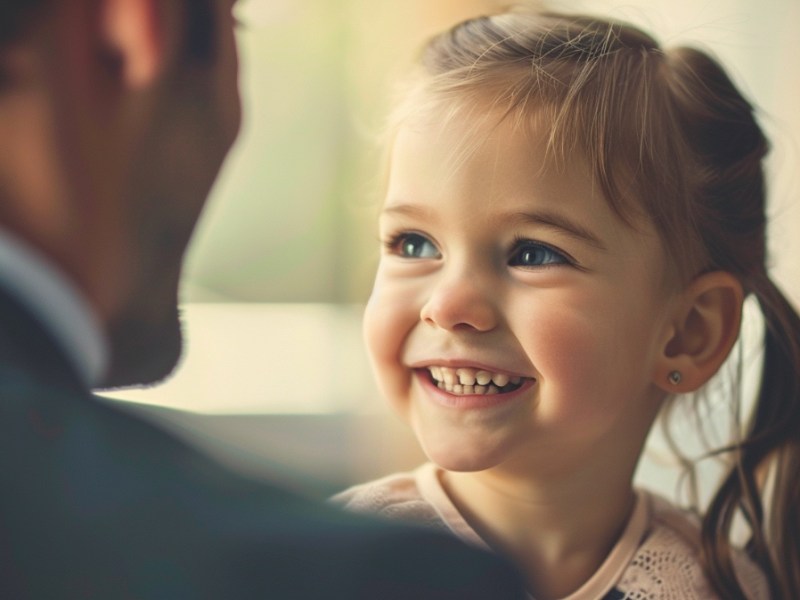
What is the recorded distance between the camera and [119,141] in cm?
50

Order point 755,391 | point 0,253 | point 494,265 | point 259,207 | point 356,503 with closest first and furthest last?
point 0,253, point 494,265, point 356,503, point 755,391, point 259,207

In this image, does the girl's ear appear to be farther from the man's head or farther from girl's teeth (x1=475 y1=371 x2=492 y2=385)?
the man's head

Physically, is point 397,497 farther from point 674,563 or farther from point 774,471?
point 774,471

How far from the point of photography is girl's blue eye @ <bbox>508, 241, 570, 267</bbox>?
79 centimetres

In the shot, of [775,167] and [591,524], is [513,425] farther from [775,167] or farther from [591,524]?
[775,167]

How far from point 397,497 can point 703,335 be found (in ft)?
1.08

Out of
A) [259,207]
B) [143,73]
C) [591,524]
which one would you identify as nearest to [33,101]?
[143,73]

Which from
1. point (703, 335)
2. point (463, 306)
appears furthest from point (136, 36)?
point (703, 335)

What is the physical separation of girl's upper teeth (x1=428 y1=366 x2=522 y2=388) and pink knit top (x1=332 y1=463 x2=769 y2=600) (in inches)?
5.5

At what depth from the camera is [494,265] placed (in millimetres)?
786

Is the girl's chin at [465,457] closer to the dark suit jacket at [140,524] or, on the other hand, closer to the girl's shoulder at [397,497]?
the girl's shoulder at [397,497]

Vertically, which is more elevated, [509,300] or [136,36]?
[136,36]

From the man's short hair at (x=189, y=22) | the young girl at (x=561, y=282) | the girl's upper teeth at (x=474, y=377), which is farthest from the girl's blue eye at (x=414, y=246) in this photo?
the man's short hair at (x=189, y=22)

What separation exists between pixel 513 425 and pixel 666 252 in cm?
21
